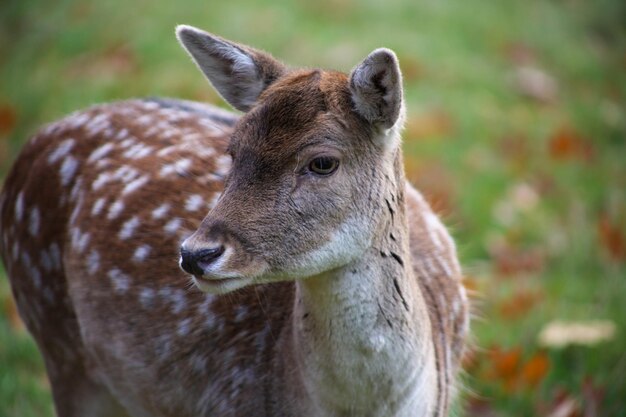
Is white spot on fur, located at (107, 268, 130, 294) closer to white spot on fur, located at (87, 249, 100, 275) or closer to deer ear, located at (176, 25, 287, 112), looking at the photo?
white spot on fur, located at (87, 249, 100, 275)

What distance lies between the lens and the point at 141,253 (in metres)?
4.11

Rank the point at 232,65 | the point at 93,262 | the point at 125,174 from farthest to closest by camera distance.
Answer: the point at 125,174 < the point at 93,262 < the point at 232,65

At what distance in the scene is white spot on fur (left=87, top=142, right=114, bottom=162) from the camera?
443cm

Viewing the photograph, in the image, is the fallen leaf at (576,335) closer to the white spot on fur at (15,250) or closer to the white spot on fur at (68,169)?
the white spot on fur at (68,169)

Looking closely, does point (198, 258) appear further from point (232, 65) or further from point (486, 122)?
point (486, 122)

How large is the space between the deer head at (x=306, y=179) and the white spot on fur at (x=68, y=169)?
4.23 ft

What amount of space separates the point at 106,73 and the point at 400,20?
288 centimetres

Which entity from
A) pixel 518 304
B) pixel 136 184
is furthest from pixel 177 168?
pixel 518 304

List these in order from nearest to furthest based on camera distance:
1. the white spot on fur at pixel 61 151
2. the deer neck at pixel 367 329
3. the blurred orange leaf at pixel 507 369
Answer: the deer neck at pixel 367 329 < the white spot on fur at pixel 61 151 < the blurred orange leaf at pixel 507 369

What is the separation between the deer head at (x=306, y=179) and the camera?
3.14 metres

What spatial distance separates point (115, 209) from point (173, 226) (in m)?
0.33

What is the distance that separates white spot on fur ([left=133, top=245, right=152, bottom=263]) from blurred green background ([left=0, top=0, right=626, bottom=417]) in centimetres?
130

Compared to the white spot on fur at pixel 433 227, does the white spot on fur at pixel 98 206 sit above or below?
above

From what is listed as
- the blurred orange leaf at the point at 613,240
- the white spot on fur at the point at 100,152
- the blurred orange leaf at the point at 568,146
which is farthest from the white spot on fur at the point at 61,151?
the blurred orange leaf at the point at 568,146
